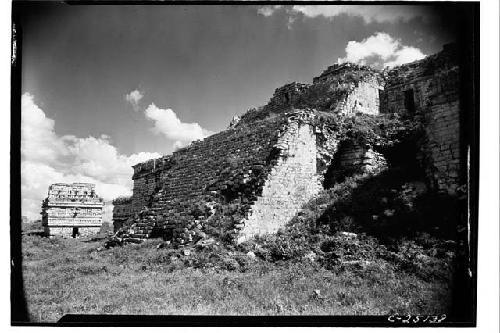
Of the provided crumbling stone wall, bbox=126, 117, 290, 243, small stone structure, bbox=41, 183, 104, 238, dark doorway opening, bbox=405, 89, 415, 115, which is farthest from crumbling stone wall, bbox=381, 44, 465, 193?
small stone structure, bbox=41, 183, 104, 238

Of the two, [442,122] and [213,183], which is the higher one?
[442,122]

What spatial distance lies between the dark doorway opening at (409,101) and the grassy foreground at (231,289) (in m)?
7.63

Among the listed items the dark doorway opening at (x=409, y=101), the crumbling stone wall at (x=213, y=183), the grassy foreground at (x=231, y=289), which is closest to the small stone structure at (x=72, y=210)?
the crumbling stone wall at (x=213, y=183)

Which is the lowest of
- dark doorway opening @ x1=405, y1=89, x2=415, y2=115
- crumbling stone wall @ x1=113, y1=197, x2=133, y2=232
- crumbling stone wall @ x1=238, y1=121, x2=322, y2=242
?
crumbling stone wall @ x1=113, y1=197, x2=133, y2=232

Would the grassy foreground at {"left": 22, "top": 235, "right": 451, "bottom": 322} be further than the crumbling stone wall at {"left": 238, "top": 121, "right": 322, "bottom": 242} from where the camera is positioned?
No

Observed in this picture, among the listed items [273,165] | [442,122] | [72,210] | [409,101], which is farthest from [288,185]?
[72,210]

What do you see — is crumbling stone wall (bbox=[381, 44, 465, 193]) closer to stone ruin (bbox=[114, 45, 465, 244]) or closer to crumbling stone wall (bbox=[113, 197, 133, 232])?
stone ruin (bbox=[114, 45, 465, 244])

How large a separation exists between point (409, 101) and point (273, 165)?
6.45 metres

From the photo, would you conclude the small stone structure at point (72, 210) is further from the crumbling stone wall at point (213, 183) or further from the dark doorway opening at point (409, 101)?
the dark doorway opening at point (409, 101)

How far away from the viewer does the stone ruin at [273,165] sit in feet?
28.9

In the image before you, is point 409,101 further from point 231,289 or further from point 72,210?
point 72,210

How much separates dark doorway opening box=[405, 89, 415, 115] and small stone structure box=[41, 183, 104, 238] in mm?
17691

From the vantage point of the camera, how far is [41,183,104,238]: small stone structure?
20344mm

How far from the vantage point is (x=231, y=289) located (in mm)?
7234
